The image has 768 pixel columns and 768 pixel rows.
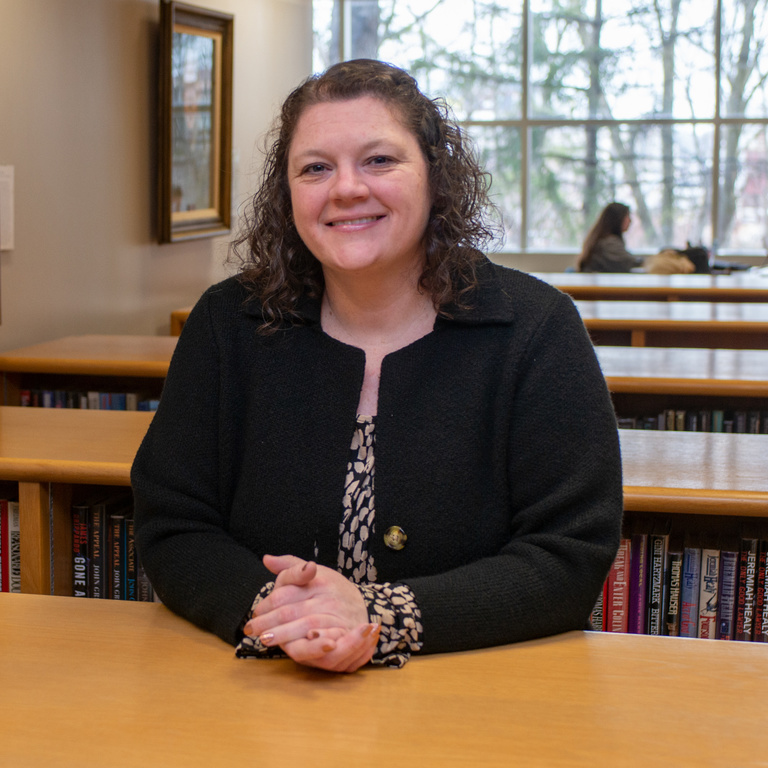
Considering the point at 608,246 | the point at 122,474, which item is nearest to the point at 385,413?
the point at 122,474

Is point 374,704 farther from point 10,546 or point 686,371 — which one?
point 686,371

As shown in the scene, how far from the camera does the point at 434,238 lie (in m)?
1.42

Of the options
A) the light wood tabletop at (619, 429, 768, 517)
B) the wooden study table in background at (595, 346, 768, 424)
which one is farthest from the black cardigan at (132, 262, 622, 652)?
the wooden study table in background at (595, 346, 768, 424)

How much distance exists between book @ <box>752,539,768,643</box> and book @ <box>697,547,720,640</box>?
0.22 ft

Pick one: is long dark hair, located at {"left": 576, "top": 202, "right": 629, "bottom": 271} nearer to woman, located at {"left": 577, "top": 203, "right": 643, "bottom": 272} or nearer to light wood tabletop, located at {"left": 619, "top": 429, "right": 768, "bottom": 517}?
woman, located at {"left": 577, "top": 203, "right": 643, "bottom": 272}

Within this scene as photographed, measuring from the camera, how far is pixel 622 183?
29.5 ft

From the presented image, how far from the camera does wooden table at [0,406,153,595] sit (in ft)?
5.63

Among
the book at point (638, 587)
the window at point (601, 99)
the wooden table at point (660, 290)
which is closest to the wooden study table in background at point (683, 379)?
the book at point (638, 587)

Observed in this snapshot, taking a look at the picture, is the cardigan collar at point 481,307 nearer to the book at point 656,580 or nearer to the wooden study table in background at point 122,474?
the wooden study table in background at point 122,474

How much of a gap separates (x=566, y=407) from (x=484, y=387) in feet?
0.38

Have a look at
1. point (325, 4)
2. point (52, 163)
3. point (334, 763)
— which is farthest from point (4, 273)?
point (325, 4)

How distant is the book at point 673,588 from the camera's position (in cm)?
174

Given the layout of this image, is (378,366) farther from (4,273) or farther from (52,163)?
(52,163)

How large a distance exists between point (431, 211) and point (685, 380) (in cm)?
122
